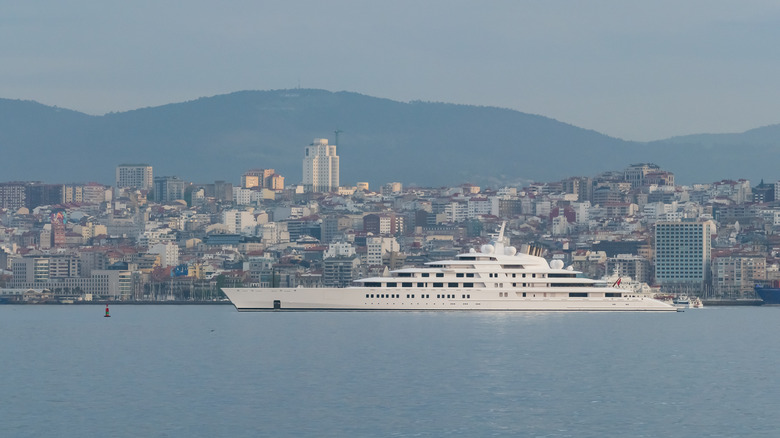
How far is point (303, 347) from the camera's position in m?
48.5

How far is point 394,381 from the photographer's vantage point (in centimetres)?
3781

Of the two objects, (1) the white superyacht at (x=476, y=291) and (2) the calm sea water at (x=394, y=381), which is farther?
(1) the white superyacht at (x=476, y=291)

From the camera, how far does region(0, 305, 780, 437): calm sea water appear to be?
102ft

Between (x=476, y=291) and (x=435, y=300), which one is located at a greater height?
(x=476, y=291)

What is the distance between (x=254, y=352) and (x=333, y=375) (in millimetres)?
8041

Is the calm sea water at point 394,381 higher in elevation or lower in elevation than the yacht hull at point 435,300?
lower

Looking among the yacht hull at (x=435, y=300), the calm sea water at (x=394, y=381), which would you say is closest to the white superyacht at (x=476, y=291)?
the yacht hull at (x=435, y=300)

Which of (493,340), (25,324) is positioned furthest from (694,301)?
(493,340)

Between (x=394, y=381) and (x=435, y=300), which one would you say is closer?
(x=394, y=381)

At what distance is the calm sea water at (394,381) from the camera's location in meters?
31.0

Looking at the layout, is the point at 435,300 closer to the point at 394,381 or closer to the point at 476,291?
the point at 476,291

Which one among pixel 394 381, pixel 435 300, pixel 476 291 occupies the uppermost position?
pixel 476 291

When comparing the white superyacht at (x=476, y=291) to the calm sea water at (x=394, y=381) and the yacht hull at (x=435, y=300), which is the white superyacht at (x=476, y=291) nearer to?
the yacht hull at (x=435, y=300)

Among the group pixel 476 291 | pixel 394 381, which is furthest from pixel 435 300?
pixel 394 381
